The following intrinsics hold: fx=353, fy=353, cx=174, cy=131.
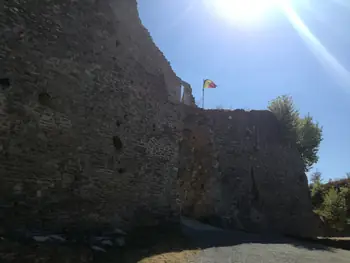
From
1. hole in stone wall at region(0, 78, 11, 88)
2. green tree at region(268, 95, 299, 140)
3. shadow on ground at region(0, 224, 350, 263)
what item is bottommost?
shadow on ground at region(0, 224, 350, 263)

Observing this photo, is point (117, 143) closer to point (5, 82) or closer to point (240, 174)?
point (5, 82)

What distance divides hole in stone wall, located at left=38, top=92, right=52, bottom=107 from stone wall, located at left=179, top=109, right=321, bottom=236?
9953 millimetres

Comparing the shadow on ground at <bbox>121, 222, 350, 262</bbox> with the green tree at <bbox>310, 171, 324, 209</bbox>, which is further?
the green tree at <bbox>310, 171, 324, 209</bbox>

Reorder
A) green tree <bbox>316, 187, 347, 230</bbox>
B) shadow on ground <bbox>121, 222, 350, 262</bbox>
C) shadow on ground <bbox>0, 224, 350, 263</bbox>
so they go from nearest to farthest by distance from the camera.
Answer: shadow on ground <bbox>0, 224, 350, 263</bbox> → shadow on ground <bbox>121, 222, 350, 262</bbox> → green tree <bbox>316, 187, 347, 230</bbox>

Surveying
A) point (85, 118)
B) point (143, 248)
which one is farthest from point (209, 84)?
point (143, 248)

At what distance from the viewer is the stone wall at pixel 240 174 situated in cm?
1652

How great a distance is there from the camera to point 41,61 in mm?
8117

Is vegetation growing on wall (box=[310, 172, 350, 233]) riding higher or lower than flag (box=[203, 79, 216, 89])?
lower

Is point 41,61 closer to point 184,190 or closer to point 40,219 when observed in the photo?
point 40,219

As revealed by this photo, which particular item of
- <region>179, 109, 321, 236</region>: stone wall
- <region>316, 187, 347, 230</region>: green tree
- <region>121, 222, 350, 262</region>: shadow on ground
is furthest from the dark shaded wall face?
<region>316, 187, 347, 230</region>: green tree

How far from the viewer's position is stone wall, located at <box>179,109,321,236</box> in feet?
54.2

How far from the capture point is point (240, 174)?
17312 millimetres

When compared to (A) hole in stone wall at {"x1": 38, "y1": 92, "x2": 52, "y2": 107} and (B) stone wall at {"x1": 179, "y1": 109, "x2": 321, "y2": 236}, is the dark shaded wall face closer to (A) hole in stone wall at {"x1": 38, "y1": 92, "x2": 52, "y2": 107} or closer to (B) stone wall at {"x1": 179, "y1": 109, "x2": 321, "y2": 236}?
(A) hole in stone wall at {"x1": 38, "y1": 92, "x2": 52, "y2": 107}

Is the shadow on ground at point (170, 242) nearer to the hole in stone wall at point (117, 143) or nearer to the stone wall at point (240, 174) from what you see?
the hole in stone wall at point (117, 143)
